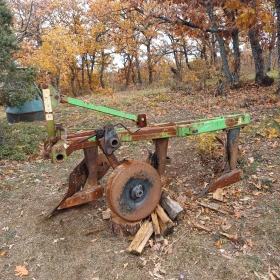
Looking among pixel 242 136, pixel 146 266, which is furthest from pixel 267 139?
pixel 146 266

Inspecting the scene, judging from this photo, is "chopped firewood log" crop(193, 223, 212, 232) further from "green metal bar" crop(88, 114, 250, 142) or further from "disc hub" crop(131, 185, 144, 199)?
"green metal bar" crop(88, 114, 250, 142)

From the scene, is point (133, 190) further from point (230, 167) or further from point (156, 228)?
point (230, 167)

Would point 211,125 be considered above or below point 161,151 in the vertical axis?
above

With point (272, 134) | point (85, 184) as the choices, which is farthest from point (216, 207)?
point (272, 134)

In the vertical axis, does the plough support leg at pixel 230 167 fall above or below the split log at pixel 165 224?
above

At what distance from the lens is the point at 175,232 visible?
3436mm

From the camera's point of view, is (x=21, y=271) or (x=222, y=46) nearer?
(x=21, y=271)

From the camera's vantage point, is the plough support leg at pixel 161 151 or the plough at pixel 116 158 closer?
the plough at pixel 116 158

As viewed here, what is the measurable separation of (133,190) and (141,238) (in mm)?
573

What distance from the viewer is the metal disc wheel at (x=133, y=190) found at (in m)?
3.18

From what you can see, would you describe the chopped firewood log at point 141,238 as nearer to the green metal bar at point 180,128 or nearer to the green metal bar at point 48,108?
the green metal bar at point 180,128

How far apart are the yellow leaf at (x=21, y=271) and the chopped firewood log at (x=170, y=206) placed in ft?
5.94

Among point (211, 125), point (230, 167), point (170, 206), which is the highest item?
point (211, 125)

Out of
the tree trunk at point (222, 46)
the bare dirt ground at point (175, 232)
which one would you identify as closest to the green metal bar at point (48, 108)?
the bare dirt ground at point (175, 232)
